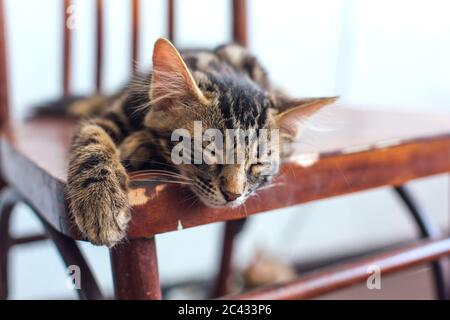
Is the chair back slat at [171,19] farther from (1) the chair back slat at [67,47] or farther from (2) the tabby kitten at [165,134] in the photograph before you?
(2) the tabby kitten at [165,134]

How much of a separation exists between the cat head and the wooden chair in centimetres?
2

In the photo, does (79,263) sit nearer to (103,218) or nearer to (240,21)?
(103,218)

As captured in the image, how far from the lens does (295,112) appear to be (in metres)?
0.51

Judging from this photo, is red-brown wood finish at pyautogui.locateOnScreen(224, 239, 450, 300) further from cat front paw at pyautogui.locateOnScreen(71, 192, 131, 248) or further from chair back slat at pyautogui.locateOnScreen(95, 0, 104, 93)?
chair back slat at pyautogui.locateOnScreen(95, 0, 104, 93)

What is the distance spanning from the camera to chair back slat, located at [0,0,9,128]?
2.42 feet

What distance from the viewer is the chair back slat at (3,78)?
0.74m

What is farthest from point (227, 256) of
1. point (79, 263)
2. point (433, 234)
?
point (79, 263)

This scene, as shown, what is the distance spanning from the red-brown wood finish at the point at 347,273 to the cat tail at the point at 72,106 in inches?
14.8

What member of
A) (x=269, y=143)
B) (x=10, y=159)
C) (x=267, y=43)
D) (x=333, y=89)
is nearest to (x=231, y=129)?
(x=269, y=143)

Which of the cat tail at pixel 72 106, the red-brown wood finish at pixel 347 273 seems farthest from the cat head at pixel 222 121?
the cat tail at pixel 72 106

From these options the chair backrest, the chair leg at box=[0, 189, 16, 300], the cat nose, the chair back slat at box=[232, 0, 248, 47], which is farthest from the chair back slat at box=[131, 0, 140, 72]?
the cat nose

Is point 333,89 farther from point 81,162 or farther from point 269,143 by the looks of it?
point 81,162

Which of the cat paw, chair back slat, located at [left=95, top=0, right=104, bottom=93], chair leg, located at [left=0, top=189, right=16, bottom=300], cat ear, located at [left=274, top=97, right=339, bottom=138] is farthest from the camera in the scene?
chair back slat, located at [left=95, top=0, right=104, bottom=93]
